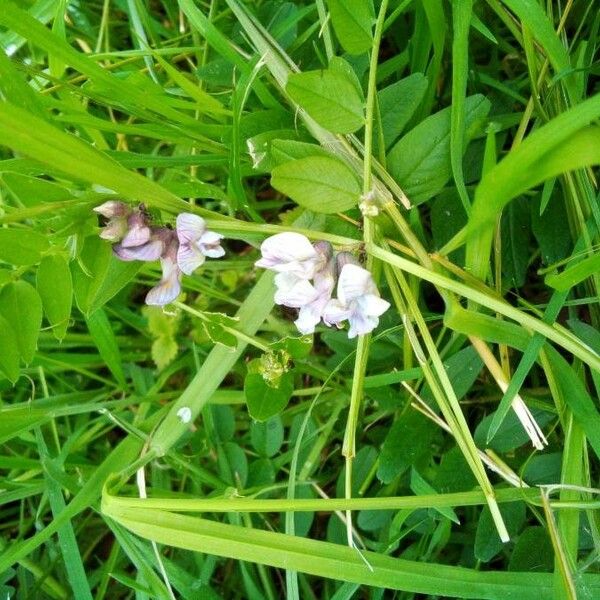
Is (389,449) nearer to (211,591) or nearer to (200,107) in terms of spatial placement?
(211,591)

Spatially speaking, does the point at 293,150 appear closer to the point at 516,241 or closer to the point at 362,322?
the point at 362,322

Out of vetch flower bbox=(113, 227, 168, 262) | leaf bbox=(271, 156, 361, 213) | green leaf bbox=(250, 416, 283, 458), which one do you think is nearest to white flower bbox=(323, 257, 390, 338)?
leaf bbox=(271, 156, 361, 213)

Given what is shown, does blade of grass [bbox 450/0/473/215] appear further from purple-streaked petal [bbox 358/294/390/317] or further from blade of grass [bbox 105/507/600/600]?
blade of grass [bbox 105/507/600/600]

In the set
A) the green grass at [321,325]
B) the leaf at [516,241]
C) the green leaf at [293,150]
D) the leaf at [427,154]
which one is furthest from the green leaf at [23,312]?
the leaf at [516,241]

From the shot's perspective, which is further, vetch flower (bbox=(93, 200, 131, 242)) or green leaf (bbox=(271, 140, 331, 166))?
green leaf (bbox=(271, 140, 331, 166))

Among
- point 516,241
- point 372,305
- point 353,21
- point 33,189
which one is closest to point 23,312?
point 33,189

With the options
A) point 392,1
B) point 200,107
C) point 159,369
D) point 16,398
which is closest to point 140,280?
point 159,369

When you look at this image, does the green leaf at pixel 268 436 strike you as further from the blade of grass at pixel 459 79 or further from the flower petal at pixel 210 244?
the blade of grass at pixel 459 79
